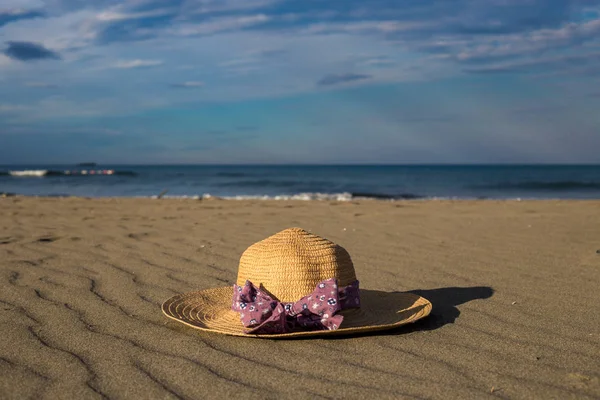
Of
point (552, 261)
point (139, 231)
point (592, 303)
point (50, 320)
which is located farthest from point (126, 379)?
point (139, 231)

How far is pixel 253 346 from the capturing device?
322 centimetres

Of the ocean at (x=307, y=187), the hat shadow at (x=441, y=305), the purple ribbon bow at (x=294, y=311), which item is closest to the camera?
the purple ribbon bow at (x=294, y=311)

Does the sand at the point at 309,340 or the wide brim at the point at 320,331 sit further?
the wide brim at the point at 320,331

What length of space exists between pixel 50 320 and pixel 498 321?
9.19 ft

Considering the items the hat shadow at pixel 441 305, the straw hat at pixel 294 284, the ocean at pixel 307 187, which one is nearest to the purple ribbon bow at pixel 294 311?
the straw hat at pixel 294 284

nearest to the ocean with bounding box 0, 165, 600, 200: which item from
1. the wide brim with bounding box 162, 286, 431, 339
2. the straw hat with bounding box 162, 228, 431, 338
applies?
the wide brim with bounding box 162, 286, 431, 339

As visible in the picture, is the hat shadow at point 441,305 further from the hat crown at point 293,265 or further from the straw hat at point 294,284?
the hat crown at point 293,265

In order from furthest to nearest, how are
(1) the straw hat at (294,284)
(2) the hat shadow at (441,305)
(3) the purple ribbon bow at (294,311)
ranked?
(2) the hat shadow at (441,305) → (1) the straw hat at (294,284) → (3) the purple ribbon bow at (294,311)

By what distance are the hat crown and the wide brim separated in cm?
23

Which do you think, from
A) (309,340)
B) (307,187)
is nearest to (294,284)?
(309,340)

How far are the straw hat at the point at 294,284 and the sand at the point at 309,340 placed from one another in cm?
8

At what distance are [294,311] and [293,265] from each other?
27 cm

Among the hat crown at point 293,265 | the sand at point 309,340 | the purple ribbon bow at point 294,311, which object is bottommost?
the sand at point 309,340

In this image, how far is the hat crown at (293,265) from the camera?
11.1 ft
